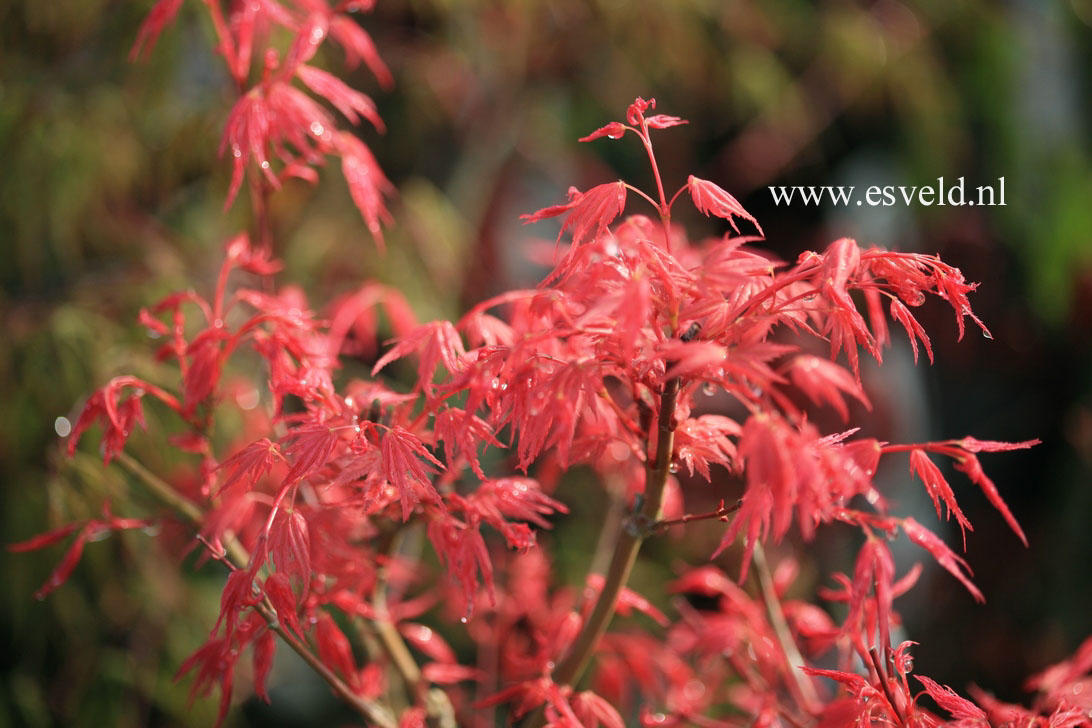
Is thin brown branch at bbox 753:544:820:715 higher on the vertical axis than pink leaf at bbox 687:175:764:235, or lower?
lower

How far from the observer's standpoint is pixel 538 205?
208cm

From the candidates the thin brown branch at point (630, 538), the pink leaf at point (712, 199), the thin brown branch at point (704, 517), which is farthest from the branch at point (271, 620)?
the pink leaf at point (712, 199)

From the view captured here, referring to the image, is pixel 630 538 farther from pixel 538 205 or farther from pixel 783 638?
pixel 538 205

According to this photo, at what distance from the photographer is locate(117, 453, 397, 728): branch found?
504 mm

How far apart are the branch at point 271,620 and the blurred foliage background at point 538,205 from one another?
0.93 ft

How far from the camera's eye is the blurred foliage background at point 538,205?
3.59 ft

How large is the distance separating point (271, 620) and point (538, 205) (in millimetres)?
1685

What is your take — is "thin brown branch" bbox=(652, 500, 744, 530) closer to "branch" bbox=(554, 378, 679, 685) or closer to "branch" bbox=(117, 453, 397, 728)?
"branch" bbox=(554, 378, 679, 685)

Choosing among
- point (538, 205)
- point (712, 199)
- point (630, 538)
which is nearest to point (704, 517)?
point (630, 538)

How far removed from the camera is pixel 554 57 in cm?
168

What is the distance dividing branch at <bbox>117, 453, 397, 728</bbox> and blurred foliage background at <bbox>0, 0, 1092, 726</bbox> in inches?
11.2

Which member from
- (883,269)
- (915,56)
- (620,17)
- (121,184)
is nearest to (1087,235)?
(915,56)

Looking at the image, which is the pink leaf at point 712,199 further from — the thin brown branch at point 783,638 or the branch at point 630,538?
the thin brown branch at point 783,638

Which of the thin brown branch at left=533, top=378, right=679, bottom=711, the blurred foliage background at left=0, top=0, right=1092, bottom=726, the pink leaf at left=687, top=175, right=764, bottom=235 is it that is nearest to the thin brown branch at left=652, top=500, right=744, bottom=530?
the thin brown branch at left=533, top=378, right=679, bottom=711
